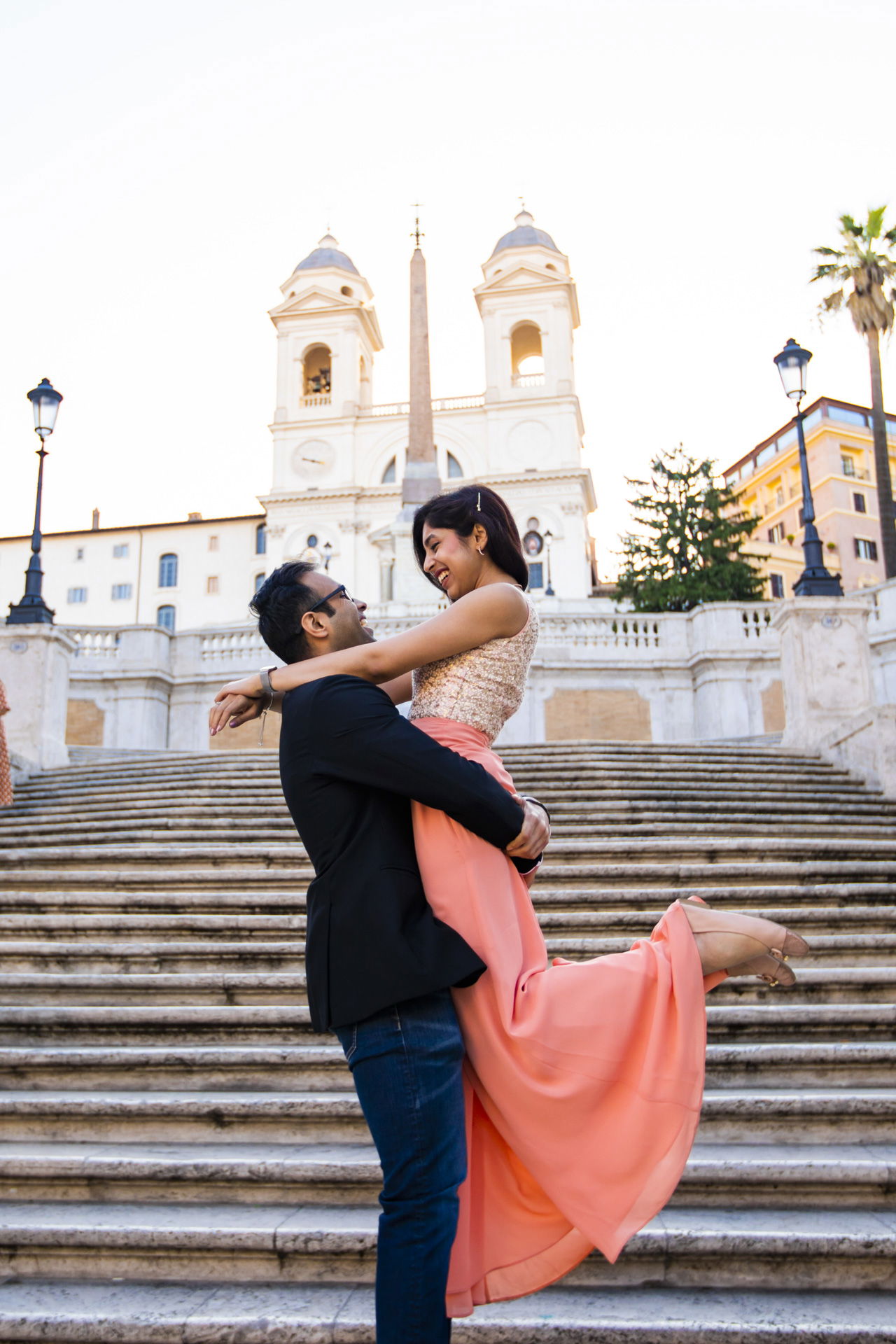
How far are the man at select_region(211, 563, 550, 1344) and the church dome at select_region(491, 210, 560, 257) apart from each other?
58635 millimetres

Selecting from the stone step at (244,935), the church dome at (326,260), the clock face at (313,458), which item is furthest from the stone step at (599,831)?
the church dome at (326,260)

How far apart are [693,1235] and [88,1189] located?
198 cm

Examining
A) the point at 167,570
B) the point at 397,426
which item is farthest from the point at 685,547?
Result: the point at 167,570

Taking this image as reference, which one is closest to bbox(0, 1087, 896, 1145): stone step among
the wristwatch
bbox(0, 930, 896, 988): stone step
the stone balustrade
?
bbox(0, 930, 896, 988): stone step

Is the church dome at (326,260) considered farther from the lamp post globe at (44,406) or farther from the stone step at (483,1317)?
the stone step at (483,1317)

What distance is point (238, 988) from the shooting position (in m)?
5.05

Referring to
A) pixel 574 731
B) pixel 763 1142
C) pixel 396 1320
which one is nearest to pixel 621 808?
pixel 763 1142

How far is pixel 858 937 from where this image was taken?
17.7 feet

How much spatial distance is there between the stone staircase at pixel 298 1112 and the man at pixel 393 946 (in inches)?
37.5

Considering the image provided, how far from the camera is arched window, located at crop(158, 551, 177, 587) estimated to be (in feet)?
211

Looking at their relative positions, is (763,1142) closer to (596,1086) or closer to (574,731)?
(596,1086)

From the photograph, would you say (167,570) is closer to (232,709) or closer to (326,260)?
(326,260)

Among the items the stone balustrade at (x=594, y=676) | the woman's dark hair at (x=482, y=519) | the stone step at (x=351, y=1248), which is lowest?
the stone step at (x=351, y=1248)

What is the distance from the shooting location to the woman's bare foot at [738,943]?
A: 7.41 feet
